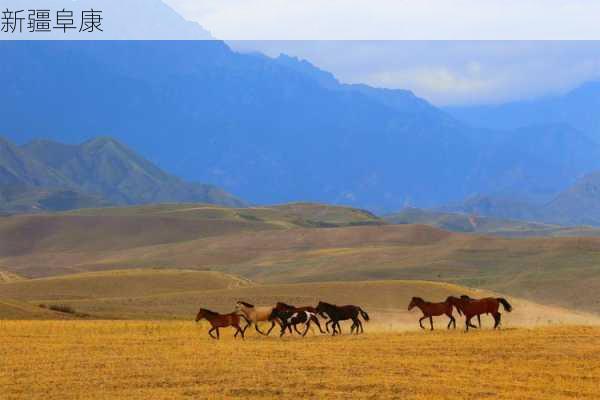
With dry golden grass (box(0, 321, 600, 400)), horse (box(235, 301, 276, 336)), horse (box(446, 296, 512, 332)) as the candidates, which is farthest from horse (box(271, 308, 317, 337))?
horse (box(446, 296, 512, 332))

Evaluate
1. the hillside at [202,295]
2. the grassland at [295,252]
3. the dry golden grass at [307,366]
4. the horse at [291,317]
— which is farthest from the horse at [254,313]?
the grassland at [295,252]

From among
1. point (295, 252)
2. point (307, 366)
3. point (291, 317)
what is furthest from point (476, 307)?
point (295, 252)

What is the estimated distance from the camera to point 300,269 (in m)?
86.4

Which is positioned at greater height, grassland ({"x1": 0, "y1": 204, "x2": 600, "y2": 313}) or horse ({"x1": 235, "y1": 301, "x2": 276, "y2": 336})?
grassland ({"x1": 0, "y1": 204, "x2": 600, "y2": 313})

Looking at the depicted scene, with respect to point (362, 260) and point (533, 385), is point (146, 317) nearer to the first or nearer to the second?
point (533, 385)

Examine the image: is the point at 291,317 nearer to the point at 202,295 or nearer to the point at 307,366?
the point at 307,366

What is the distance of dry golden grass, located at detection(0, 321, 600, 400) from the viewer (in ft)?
55.8

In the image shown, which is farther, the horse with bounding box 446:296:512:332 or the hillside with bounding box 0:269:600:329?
the hillside with bounding box 0:269:600:329

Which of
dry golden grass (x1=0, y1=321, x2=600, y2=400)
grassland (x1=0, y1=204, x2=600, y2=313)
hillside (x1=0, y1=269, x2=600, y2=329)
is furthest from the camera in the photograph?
grassland (x1=0, y1=204, x2=600, y2=313)

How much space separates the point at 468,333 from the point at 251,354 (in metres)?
6.56

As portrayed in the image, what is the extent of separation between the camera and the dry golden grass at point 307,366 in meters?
17.0

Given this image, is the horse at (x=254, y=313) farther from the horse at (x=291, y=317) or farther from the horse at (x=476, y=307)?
the horse at (x=476, y=307)

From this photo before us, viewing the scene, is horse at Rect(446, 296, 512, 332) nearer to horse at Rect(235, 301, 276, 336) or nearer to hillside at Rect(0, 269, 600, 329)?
horse at Rect(235, 301, 276, 336)


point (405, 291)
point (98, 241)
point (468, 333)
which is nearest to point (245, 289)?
point (405, 291)
